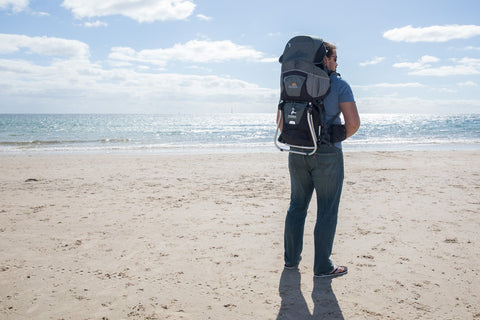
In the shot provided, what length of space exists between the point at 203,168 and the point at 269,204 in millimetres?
4745

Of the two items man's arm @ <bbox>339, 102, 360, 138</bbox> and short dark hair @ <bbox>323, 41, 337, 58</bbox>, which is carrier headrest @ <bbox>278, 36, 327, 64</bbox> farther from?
man's arm @ <bbox>339, 102, 360, 138</bbox>

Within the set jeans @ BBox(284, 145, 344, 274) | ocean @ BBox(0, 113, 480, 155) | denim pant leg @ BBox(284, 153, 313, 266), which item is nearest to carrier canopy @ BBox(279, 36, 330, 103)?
jeans @ BBox(284, 145, 344, 274)

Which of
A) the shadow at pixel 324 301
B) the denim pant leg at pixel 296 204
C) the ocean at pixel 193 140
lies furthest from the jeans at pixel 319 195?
the ocean at pixel 193 140

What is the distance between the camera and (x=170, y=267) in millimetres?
3625

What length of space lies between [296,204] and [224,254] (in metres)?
1.15

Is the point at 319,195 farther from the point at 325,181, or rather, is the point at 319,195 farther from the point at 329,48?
the point at 329,48

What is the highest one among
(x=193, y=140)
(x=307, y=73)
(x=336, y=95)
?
(x=307, y=73)

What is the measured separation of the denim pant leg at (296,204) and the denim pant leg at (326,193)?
3.9 inches

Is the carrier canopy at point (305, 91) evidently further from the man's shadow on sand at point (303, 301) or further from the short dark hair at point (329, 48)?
the man's shadow on sand at point (303, 301)

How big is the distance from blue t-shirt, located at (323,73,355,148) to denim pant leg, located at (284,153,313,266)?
460mm

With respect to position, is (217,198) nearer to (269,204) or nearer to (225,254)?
(269,204)

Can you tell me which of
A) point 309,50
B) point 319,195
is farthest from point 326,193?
point 309,50

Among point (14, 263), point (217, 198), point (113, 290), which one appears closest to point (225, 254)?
point (113, 290)

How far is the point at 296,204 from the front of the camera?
10.9ft
